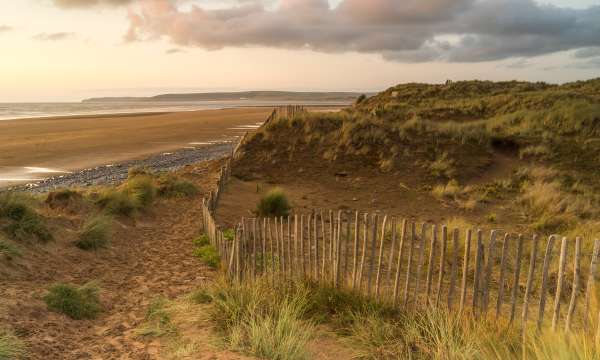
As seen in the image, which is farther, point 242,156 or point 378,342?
point 242,156

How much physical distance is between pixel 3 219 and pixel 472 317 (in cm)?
774

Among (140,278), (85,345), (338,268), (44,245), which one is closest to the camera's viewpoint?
(85,345)

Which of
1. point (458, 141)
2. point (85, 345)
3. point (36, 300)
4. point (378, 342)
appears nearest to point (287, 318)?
point (378, 342)

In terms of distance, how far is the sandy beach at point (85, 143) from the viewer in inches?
884

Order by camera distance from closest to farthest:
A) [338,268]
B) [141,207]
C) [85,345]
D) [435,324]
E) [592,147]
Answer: [435,324] < [85,345] < [338,268] < [141,207] < [592,147]

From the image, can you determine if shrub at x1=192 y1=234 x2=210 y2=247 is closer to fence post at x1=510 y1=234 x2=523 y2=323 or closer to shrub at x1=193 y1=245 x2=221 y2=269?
shrub at x1=193 y1=245 x2=221 y2=269

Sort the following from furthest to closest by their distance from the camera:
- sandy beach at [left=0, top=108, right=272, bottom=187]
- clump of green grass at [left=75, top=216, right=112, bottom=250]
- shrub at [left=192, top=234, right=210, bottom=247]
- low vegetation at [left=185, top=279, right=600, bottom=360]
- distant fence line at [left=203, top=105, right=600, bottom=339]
→ sandy beach at [left=0, top=108, right=272, bottom=187]
shrub at [left=192, top=234, right=210, bottom=247]
clump of green grass at [left=75, top=216, right=112, bottom=250]
distant fence line at [left=203, top=105, right=600, bottom=339]
low vegetation at [left=185, top=279, right=600, bottom=360]

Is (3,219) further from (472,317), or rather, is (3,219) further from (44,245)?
(472,317)

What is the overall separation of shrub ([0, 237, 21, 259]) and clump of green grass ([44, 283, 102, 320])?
1.56m

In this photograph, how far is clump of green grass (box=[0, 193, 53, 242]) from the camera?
8.20 metres

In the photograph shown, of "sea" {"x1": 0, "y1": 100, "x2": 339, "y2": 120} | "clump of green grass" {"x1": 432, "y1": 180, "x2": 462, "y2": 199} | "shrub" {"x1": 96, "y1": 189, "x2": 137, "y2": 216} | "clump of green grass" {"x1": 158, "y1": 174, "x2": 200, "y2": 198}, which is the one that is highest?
"sea" {"x1": 0, "y1": 100, "x2": 339, "y2": 120}

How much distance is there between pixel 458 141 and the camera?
19.0 meters

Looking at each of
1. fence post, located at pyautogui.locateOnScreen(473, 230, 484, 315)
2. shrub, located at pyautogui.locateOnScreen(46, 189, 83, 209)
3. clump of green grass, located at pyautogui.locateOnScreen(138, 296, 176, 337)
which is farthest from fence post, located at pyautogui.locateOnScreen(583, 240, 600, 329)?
shrub, located at pyautogui.locateOnScreen(46, 189, 83, 209)

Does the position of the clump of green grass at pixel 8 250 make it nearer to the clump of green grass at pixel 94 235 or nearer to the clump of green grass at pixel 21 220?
the clump of green grass at pixel 21 220
